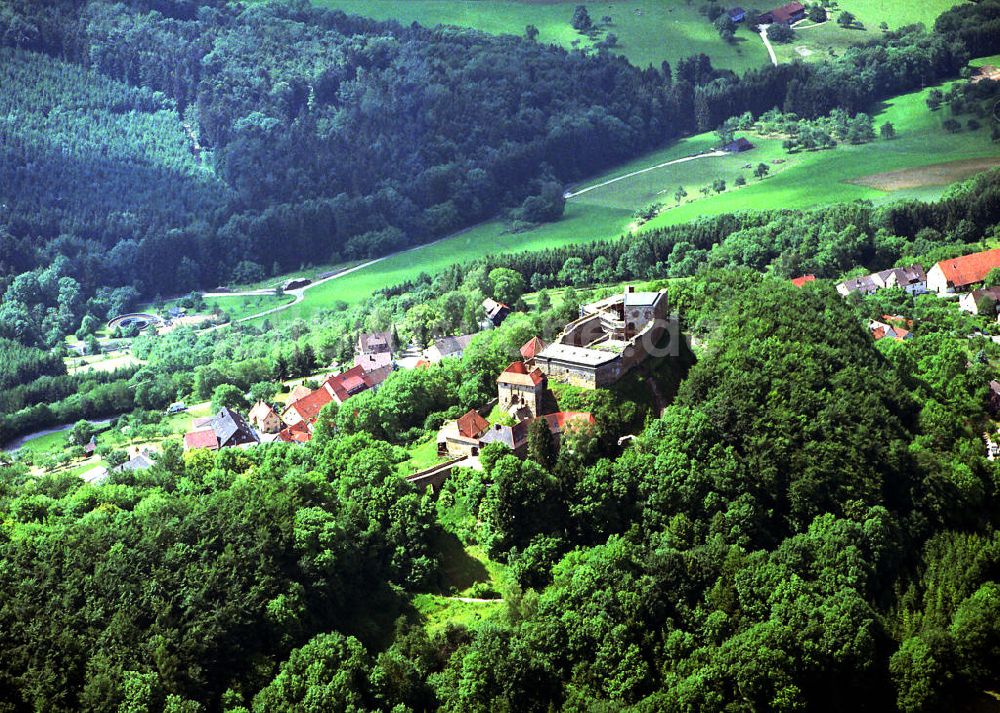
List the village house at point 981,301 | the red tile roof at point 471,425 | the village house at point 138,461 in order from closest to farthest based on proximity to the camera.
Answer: the red tile roof at point 471,425
the village house at point 138,461
the village house at point 981,301

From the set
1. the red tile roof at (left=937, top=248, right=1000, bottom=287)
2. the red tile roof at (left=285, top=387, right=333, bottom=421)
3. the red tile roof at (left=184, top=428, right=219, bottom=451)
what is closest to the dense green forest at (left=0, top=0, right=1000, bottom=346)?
the red tile roof at (left=937, top=248, right=1000, bottom=287)

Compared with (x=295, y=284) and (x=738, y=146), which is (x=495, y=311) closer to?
(x=295, y=284)

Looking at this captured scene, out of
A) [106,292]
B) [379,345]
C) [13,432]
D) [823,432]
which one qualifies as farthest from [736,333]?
[106,292]

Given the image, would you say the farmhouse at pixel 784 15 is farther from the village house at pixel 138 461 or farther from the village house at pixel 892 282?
the village house at pixel 138 461

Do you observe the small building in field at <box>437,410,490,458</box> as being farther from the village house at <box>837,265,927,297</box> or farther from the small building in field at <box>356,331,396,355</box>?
the village house at <box>837,265,927,297</box>

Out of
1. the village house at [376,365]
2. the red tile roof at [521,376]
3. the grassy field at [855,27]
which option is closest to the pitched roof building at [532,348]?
the red tile roof at [521,376]

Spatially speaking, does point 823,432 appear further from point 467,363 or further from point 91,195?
point 91,195

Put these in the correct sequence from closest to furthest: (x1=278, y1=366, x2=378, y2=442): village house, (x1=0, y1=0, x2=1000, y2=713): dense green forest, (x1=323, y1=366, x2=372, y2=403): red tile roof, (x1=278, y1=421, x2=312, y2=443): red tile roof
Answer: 1. (x1=0, y1=0, x2=1000, y2=713): dense green forest
2. (x1=278, y1=421, x2=312, y2=443): red tile roof
3. (x1=278, y1=366, x2=378, y2=442): village house
4. (x1=323, y1=366, x2=372, y2=403): red tile roof
